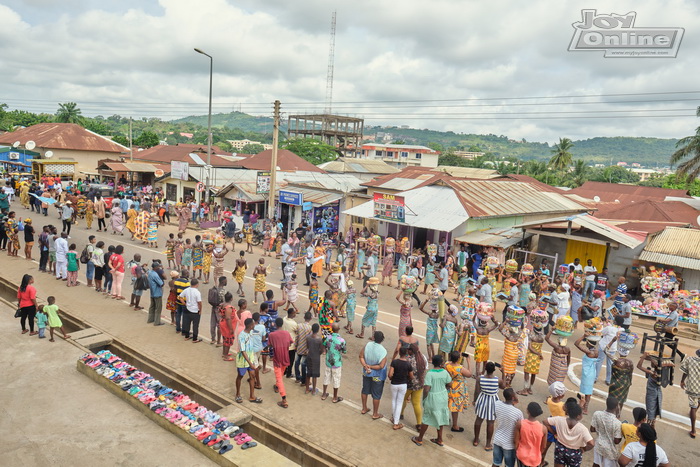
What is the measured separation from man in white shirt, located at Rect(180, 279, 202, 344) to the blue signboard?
46.8 ft

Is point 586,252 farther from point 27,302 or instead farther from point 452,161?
point 452,161

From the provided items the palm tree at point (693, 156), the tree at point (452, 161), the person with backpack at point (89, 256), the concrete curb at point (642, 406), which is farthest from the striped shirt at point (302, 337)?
the tree at point (452, 161)

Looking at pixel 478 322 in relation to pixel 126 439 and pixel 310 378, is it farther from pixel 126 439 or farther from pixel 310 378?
pixel 126 439

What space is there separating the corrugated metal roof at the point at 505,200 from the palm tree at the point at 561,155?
4689 cm

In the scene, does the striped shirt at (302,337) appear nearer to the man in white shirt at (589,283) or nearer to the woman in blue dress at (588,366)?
the woman in blue dress at (588,366)

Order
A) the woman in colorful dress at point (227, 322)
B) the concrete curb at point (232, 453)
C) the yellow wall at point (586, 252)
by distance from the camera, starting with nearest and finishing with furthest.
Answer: the concrete curb at point (232, 453) → the woman in colorful dress at point (227, 322) → the yellow wall at point (586, 252)

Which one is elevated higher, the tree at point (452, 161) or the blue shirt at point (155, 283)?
the tree at point (452, 161)

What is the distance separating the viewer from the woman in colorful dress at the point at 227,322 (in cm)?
998

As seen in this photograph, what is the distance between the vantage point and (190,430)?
772cm

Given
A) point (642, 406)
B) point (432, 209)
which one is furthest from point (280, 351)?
point (432, 209)

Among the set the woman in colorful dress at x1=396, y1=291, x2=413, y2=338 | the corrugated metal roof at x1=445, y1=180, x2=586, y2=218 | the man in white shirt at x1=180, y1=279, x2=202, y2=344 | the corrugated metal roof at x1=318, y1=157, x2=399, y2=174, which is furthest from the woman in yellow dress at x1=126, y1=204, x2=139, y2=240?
the corrugated metal roof at x1=318, y1=157, x2=399, y2=174

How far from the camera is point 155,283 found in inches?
472

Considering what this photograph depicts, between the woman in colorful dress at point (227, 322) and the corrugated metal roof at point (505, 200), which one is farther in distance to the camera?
the corrugated metal roof at point (505, 200)

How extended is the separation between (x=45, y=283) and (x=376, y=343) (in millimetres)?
12853
